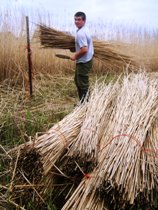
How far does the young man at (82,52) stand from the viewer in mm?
5082

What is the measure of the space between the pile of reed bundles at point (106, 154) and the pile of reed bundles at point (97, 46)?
2.55 metres

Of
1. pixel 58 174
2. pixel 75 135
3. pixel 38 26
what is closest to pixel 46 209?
pixel 58 174

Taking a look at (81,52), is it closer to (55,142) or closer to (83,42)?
(83,42)

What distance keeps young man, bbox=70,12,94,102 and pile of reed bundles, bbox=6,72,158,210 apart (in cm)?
198

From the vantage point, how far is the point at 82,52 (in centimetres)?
510

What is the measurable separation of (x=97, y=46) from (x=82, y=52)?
35.3 inches

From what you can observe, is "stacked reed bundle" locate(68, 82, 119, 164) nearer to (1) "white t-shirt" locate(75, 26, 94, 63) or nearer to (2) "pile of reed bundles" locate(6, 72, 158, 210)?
(2) "pile of reed bundles" locate(6, 72, 158, 210)

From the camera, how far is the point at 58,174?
260 cm

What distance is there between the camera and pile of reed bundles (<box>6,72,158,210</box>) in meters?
2.31

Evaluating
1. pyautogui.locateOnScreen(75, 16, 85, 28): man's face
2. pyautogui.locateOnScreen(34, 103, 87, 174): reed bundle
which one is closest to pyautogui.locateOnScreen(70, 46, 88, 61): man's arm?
pyautogui.locateOnScreen(75, 16, 85, 28): man's face

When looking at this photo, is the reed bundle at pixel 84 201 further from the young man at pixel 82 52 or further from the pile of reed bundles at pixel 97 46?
the pile of reed bundles at pixel 97 46

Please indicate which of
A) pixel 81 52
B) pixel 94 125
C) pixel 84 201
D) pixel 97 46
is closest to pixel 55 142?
pixel 94 125

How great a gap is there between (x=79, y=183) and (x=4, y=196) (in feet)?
1.69

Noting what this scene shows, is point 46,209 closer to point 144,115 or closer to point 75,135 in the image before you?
point 75,135
